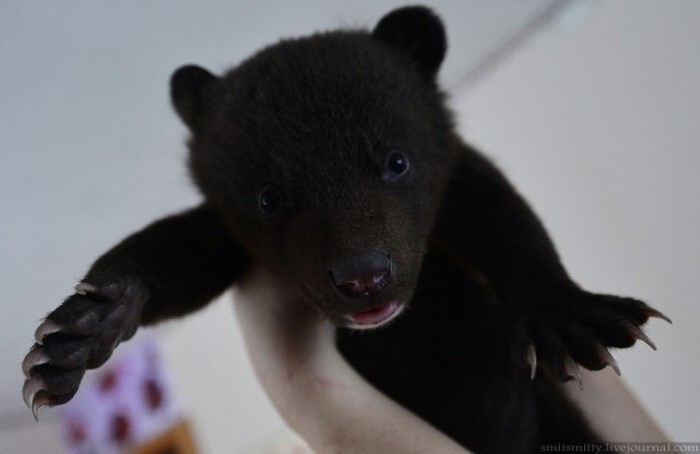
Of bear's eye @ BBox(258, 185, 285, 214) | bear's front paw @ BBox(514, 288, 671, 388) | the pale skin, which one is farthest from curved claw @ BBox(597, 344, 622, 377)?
bear's eye @ BBox(258, 185, 285, 214)

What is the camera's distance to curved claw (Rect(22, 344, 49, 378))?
144cm

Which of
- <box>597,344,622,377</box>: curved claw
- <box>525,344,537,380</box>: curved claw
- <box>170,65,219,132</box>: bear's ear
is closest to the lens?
<box>597,344,622,377</box>: curved claw

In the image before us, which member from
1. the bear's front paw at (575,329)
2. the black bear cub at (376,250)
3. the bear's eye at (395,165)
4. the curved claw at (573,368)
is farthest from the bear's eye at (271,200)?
the curved claw at (573,368)

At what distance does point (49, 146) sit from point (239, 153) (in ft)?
4.54

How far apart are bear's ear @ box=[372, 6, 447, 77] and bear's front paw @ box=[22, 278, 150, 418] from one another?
4.22 feet

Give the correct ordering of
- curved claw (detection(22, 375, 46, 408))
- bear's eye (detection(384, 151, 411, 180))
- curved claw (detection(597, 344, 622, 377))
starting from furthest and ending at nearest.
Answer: bear's eye (detection(384, 151, 411, 180)) → curved claw (detection(597, 344, 622, 377)) → curved claw (detection(22, 375, 46, 408))

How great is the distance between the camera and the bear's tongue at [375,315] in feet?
5.21

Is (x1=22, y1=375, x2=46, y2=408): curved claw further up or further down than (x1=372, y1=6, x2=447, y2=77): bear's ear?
further down

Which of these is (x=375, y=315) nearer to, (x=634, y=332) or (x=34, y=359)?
(x=634, y=332)

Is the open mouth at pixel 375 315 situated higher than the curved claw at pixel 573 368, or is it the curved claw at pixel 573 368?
the open mouth at pixel 375 315

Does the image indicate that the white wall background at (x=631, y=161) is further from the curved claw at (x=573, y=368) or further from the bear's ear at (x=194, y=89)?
the curved claw at (x=573, y=368)

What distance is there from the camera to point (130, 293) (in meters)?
1.77

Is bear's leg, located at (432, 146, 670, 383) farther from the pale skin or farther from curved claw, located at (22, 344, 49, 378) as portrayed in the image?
curved claw, located at (22, 344, 49, 378)

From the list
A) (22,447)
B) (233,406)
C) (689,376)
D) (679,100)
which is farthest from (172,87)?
(233,406)
